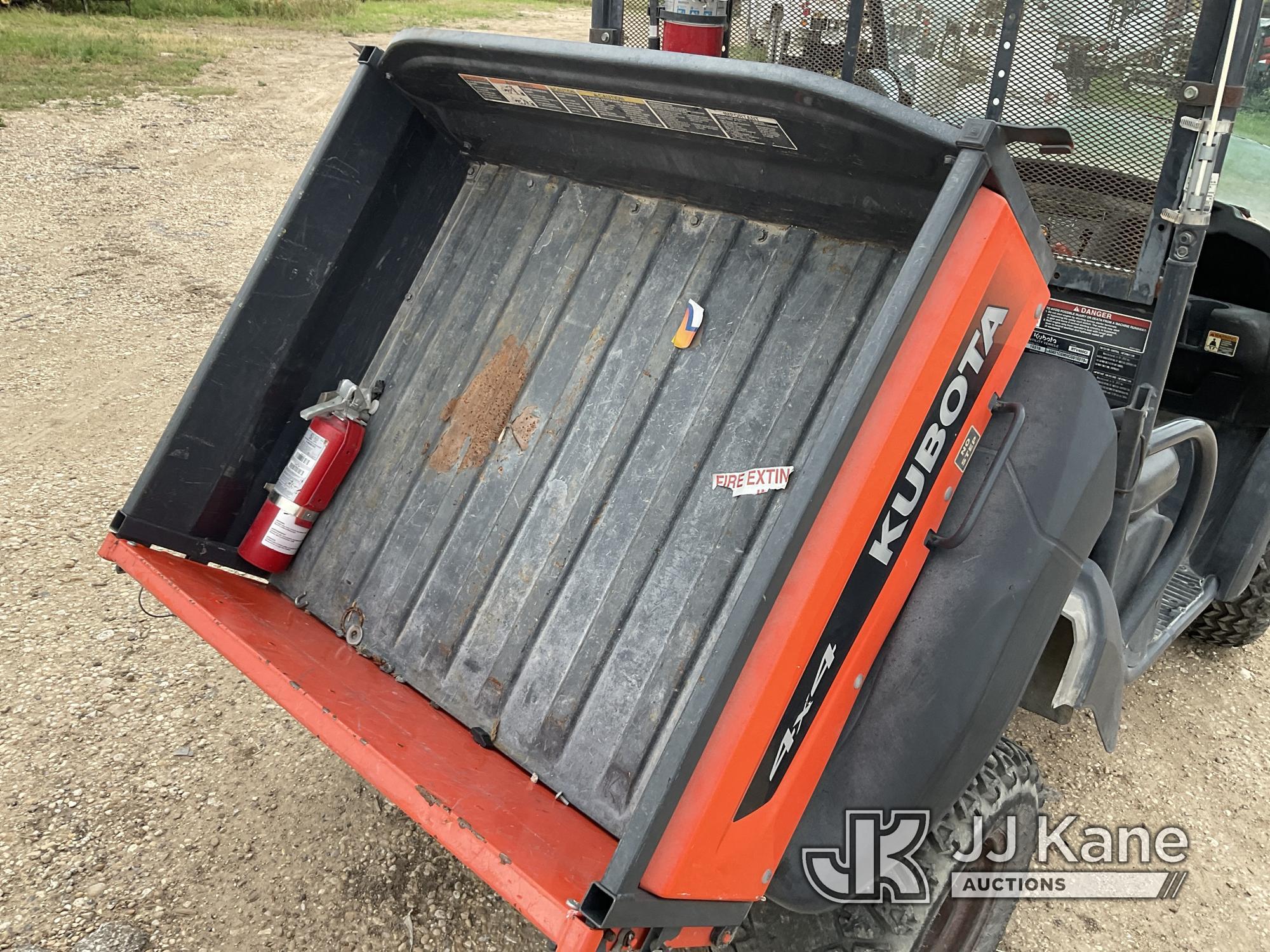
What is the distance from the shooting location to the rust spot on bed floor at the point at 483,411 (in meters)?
2.49

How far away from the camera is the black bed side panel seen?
2492mm

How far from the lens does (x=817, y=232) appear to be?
2242 mm

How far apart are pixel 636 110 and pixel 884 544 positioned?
1.12m

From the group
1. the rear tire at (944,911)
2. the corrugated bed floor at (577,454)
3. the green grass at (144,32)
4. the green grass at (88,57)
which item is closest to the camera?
the rear tire at (944,911)

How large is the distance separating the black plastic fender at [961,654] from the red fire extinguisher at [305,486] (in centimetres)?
149

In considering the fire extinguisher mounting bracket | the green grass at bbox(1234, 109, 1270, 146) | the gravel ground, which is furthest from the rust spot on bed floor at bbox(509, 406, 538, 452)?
the green grass at bbox(1234, 109, 1270, 146)

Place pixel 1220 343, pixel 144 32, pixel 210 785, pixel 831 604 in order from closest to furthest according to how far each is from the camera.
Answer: pixel 831 604
pixel 210 785
pixel 1220 343
pixel 144 32

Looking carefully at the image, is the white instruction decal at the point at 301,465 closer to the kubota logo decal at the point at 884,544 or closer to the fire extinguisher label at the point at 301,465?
the fire extinguisher label at the point at 301,465

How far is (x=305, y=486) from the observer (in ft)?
8.52

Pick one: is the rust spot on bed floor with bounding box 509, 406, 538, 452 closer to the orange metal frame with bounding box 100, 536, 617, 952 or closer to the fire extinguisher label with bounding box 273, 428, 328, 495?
the fire extinguisher label with bounding box 273, 428, 328, 495

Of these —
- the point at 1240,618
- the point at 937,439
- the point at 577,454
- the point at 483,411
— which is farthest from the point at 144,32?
the point at 937,439

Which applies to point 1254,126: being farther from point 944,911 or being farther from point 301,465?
point 301,465

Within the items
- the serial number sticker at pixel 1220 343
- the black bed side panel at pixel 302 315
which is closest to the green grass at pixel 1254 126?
the serial number sticker at pixel 1220 343

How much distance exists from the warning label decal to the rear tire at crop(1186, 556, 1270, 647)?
3.96ft
